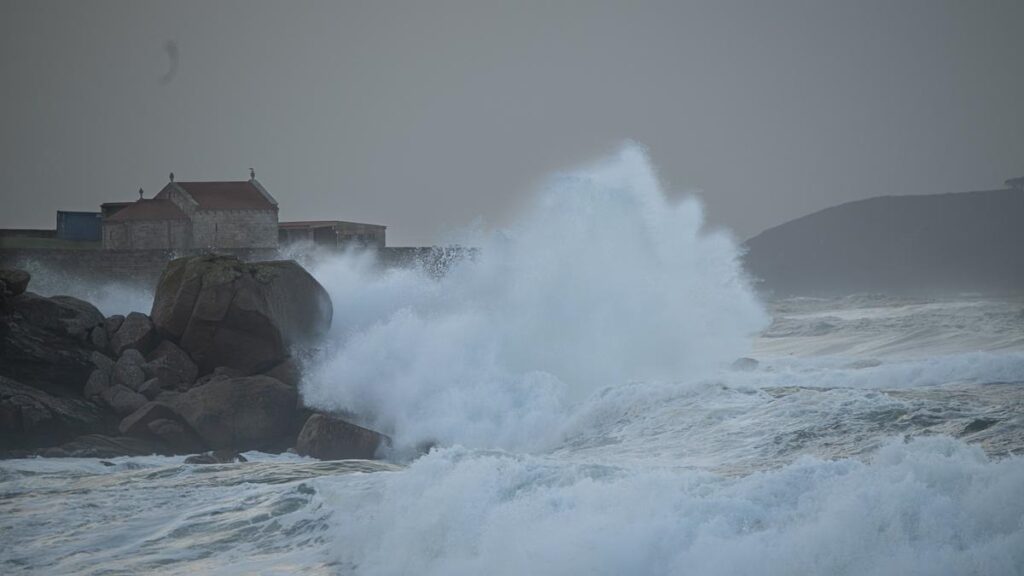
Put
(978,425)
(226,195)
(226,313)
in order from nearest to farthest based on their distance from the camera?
1. (978,425)
2. (226,313)
3. (226,195)

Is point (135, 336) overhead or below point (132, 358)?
overhead

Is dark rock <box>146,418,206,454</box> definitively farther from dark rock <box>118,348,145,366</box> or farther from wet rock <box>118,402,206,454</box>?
dark rock <box>118,348,145,366</box>

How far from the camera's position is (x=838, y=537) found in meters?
5.21

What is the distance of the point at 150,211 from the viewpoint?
29.0m

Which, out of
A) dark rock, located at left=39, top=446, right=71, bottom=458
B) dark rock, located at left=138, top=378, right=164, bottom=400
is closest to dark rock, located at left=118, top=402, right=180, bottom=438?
dark rock, located at left=39, top=446, right=71, bottom=458

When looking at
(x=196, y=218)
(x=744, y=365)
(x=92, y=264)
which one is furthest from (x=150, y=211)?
(x=744, y=365)

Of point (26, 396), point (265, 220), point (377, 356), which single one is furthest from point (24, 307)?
point (265, 220)

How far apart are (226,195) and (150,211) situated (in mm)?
2784

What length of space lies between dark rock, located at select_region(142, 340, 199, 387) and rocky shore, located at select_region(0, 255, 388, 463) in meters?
0.02

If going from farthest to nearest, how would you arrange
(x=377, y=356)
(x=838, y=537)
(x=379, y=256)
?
(x=379, y=256), (x=377, y=356), (x=838, y=537)

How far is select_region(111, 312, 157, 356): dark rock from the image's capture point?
14.1m

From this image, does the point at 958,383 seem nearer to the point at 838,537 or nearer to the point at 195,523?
the point at 838,537

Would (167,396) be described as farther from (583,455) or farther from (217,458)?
(583,455)

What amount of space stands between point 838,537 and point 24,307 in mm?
12048
